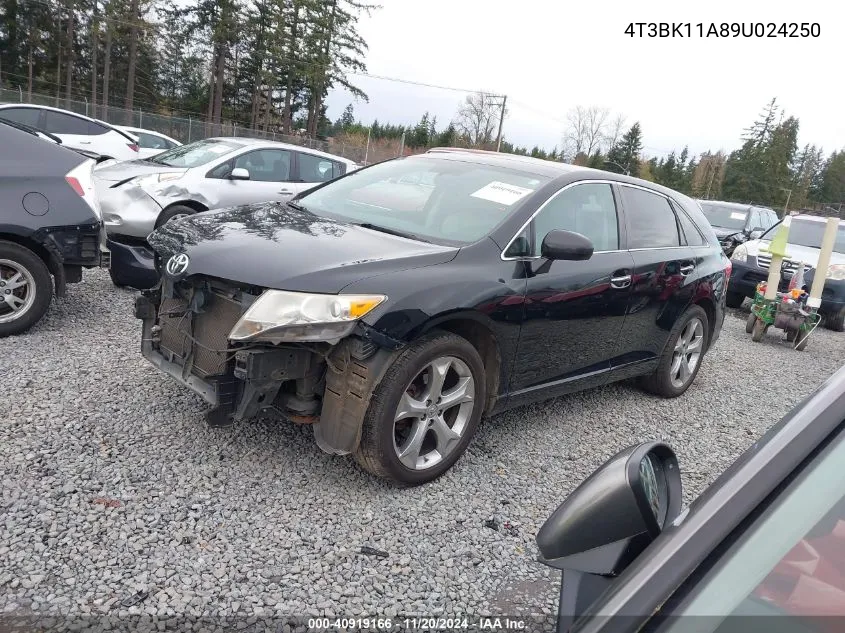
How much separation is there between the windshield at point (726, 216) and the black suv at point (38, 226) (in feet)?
46.8

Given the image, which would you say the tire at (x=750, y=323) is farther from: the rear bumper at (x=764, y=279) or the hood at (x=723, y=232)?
the hood at (x=723, y=232)

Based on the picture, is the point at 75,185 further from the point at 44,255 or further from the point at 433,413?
the point at 433,413

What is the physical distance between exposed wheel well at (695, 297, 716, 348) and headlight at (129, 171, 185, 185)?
592cm

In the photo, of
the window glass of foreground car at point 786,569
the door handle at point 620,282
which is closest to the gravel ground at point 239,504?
the door handle at point 620,282

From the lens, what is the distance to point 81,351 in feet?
14.6

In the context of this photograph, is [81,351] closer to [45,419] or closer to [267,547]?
[45,419]

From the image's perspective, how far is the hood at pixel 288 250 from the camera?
2865 millimetres

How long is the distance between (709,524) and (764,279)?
1016 cm

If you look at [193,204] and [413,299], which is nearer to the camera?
[413,299]

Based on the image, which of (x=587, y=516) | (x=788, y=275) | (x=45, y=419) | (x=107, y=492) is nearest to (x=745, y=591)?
(x=587, y=516)

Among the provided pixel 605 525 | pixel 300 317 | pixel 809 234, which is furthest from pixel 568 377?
pixel 809 234

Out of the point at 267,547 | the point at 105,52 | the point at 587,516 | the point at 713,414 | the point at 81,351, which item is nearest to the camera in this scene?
the point at 587,516

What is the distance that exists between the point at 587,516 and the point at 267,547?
1.82 meters

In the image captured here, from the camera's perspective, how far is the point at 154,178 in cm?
737
